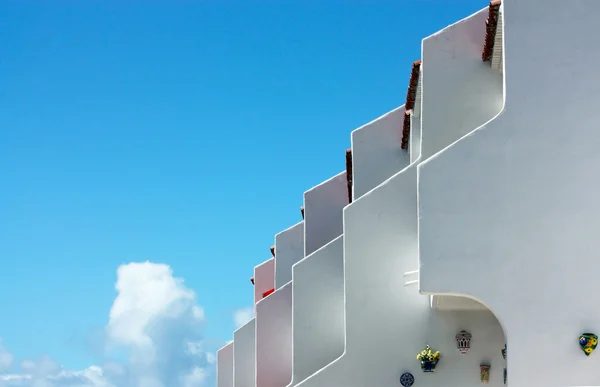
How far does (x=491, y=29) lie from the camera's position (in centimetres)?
2764

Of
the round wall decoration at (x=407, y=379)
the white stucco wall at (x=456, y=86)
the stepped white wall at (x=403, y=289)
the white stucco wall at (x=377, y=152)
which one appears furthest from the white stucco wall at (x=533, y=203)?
the white stucco wall at (x=377, y=152)

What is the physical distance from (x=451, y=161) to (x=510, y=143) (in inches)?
58.4

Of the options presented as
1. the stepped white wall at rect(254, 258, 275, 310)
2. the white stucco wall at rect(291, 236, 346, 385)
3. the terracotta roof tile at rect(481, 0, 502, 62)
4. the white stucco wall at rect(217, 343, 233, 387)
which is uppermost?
the stepped white wall at rect(254, 258, 275, 310)

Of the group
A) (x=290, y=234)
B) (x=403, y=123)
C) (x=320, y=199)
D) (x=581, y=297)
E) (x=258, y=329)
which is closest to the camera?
(x=581, y=297)

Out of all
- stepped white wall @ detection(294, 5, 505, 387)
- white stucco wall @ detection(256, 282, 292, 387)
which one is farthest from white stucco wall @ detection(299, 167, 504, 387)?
white stucco wall @ detection(256, 282, 292, 387)

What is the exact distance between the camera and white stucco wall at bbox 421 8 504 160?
3048 centimetres

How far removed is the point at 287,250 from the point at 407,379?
19065mm

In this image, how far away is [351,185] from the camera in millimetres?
41125

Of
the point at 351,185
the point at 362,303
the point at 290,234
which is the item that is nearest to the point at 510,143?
the point at 362,303

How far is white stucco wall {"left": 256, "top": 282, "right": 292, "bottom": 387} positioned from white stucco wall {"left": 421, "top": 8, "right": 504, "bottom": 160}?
1189 cm

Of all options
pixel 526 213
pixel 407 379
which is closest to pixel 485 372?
pixel 407 379

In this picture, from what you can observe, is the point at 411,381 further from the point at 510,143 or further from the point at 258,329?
the point at 258,329

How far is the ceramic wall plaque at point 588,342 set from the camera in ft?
82.1

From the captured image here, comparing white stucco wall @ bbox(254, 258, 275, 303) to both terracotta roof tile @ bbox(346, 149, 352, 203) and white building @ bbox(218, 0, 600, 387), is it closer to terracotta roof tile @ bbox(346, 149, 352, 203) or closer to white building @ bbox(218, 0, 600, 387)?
terracotta roof tile @ bbox(346, 149, 352, 203)
